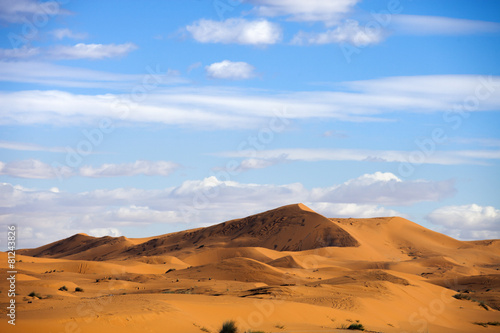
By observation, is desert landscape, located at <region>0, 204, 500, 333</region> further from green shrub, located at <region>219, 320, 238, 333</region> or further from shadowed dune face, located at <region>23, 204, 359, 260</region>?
green shrub, located at <region>219, 320, 238, 333</region>

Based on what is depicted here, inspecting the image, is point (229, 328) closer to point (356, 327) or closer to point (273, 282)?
point (356, 327)

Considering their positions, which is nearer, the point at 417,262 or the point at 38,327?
the point at 38,327

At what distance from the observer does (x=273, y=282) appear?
130 ft

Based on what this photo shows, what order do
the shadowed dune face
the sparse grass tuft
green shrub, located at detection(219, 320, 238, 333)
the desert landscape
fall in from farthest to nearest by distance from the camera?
the shadowed dune face → the sparse grass tuft → the desert landscape → green shrub, located at detection(219, 320, 238, 333)

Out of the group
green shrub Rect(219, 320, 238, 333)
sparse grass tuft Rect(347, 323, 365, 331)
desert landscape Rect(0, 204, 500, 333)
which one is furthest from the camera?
sparse grass tuft Rect(347, 323, 365, 331)

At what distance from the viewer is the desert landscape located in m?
19.0

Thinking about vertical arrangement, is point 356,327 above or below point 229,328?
below

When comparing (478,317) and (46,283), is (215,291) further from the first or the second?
(478,317)

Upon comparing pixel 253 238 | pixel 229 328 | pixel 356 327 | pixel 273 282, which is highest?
pixel 253 238

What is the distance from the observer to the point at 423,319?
86.7 ft

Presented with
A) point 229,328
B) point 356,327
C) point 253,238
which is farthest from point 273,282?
point 253,238

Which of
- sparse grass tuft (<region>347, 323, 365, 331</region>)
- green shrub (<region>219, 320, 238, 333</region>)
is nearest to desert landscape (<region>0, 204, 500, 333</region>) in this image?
sparse grass tuft (<region>347, 323, 365, 331</region>)

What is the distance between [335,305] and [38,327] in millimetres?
14579

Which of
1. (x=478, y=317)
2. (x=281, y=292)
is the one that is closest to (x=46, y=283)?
(x=281, y=292)
